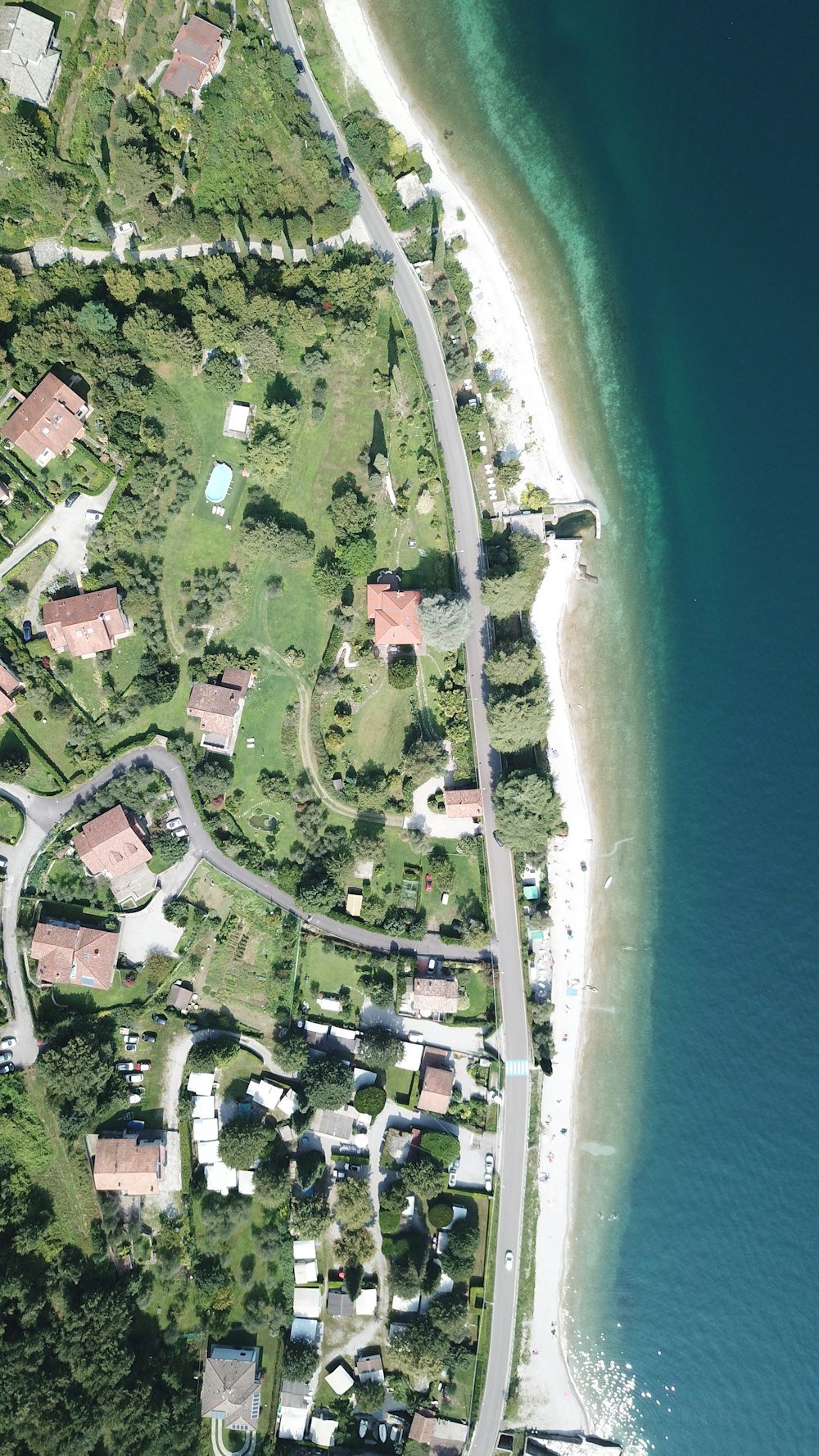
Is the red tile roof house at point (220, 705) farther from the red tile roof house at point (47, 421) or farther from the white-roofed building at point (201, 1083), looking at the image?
the white-roofed building at point (201, 1083)

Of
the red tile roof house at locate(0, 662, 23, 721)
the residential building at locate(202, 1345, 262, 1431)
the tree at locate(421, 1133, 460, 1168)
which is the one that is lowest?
the residential building at locate(202, 1345, 262, 1431)

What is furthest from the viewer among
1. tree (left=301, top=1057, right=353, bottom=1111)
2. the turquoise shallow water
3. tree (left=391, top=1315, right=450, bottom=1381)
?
the turquoise shallow water

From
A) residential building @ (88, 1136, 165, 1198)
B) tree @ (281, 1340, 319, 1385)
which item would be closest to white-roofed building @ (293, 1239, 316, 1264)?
tree @ (281, 1340, 319, 1385)

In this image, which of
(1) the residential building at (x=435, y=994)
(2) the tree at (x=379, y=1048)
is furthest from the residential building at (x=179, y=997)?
(1) the residential building at (x=435, y=994)

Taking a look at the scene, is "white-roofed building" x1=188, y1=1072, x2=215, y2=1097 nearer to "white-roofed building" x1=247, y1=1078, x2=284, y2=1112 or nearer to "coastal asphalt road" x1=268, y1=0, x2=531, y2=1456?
"white-roofed building" x1=247, y1=1078, x2=284, y2=1112

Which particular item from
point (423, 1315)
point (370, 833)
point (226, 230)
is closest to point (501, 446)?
point (226, 230)

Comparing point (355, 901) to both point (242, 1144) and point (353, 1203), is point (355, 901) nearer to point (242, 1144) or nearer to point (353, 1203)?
point (242, 1144)
